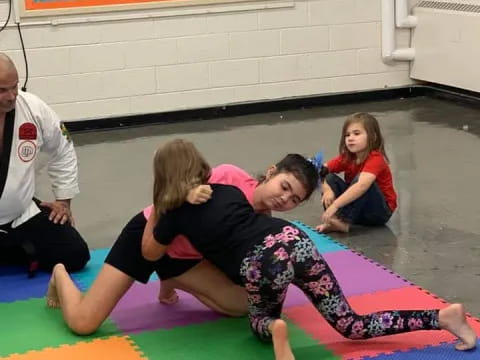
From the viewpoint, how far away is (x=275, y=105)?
751 centimetres

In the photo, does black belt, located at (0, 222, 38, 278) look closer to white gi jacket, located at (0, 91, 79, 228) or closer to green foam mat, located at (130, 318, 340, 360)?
white gi jacket, located at (0, 91, 79, 228)

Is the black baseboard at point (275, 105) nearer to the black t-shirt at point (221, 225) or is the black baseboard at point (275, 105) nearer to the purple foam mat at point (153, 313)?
the purple foam mat at point (153, 313)

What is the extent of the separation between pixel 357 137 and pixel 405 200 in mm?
674

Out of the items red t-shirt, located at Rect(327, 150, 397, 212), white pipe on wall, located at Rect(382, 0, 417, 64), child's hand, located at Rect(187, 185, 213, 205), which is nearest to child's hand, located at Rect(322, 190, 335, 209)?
red t-shirt, located at Rect(327, 150, 397, 212)

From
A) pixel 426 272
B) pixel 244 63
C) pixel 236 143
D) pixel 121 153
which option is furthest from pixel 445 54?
pixel 426 272

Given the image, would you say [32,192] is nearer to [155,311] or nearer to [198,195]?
[155,311]

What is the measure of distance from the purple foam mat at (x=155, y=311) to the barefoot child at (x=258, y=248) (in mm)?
376

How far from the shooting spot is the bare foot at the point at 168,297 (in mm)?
3498

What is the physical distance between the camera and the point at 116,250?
3.26 meters

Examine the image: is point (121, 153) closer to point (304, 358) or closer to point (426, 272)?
point (426, 272)

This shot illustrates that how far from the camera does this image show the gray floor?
4.04 metres

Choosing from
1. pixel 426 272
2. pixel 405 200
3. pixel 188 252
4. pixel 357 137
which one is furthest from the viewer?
pixel 405 200

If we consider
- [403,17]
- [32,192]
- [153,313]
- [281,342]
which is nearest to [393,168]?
[32,192]

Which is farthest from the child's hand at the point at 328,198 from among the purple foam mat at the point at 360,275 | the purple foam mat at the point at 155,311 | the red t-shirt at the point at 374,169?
the purple foam mat at the point at 155,311
